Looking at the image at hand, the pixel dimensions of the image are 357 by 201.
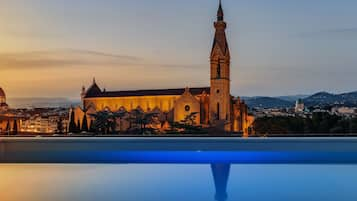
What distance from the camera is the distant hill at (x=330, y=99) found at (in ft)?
22.0

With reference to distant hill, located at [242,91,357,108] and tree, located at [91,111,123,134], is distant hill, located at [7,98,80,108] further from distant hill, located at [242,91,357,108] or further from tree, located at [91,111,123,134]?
distant hill, located at [242,91,357,108]

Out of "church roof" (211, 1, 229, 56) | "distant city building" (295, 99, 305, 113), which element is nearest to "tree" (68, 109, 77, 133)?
"church roof" (211, 1, 229, 56)

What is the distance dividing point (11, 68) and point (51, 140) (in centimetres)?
247

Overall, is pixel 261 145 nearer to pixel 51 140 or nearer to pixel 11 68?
pixel 51 140

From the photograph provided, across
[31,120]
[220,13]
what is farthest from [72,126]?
[220,13]

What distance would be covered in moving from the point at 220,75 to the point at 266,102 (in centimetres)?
85

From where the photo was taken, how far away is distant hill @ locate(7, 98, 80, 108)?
694cm

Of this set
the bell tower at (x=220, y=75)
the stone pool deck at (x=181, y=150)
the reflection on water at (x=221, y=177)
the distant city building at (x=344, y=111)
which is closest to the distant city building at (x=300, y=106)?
the distant city building at (x=344, y=111)

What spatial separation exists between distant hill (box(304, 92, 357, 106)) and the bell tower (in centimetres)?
122

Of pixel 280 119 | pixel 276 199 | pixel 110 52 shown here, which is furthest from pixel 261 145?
pixel 110 52

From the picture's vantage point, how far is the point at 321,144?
4.70 metres

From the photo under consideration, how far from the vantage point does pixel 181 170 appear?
518 centimetres

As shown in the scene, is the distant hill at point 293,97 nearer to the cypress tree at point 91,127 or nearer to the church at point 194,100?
the church at point 194,100

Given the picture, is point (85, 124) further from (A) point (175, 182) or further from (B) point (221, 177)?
(B) point (221, 177)
